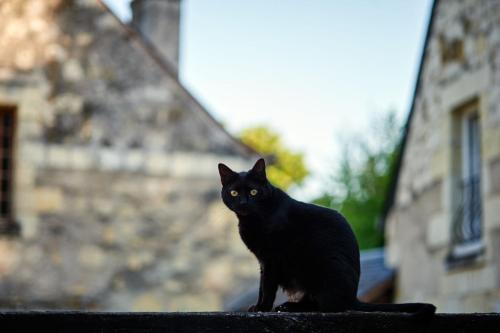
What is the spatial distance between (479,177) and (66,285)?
5.05 metres

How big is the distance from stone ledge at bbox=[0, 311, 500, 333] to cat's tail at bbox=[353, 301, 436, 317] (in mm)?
32

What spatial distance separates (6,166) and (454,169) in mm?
5460

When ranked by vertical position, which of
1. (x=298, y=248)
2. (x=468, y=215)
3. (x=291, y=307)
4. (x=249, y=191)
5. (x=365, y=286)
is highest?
(x=249, y=191)

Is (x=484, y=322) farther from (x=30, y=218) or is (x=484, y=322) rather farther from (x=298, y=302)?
(x=30, y=218)

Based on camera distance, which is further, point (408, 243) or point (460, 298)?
point (408, 243)

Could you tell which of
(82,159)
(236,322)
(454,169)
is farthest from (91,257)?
(236,322)

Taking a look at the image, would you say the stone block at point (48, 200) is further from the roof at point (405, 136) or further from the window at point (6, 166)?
the roof at point (405, 136)

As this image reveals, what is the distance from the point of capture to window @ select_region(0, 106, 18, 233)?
12976 mm

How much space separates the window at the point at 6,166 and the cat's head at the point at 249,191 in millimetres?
9344

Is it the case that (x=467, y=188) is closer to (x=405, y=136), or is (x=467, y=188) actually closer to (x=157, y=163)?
(x=405, y=136)

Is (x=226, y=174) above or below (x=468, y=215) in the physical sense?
above

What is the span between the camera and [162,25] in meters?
15.9

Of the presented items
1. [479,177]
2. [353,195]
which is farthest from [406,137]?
[353,195]

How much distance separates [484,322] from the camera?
12.2ft
